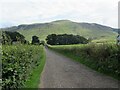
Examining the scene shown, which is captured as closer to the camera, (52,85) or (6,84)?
(6,84)

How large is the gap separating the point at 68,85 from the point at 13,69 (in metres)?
5.83

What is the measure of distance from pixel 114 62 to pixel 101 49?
18.8ft

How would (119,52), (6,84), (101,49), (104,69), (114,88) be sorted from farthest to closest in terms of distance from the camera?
(101,49) → (104,69) → (119,52) → (114,88) → (6,84)

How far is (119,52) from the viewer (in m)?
20.2

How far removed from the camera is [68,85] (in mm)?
16609

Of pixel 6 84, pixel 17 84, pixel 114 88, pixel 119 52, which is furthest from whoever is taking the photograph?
pixel 119 52

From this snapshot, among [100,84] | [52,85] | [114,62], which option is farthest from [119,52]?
[52,85]

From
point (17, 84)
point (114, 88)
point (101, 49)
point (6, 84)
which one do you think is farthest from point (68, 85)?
point (101, 49)

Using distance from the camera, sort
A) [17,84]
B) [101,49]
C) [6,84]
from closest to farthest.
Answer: [6,84], [17,84], [101,49]

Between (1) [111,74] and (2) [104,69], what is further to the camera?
(2) [104,69]

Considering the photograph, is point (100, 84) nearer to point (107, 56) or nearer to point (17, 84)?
point (17, 84)

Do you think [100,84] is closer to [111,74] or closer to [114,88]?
[114,88]

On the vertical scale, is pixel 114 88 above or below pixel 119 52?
below

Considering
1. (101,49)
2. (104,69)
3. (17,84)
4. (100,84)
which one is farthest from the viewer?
(101,49)
